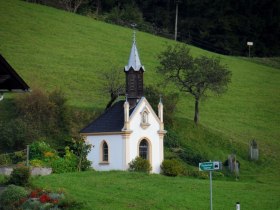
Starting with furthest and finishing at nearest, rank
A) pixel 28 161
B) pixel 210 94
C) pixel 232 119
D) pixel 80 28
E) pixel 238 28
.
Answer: pixel 238 28 < pixel 80 28 < pixel 210 94 < pixel 232 119 < pixel 28 161

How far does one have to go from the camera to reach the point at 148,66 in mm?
82750

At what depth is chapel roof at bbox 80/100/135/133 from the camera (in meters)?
51.6

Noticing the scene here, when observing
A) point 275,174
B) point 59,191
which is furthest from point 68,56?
point 59,191

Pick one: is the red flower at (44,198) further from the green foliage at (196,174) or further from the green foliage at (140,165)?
the green foliage at (196,174)

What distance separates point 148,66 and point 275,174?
27934 mm

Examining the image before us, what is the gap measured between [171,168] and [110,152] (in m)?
4.32

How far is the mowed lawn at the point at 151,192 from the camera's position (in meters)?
33.5

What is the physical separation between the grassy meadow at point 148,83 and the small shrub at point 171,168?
4470 mm

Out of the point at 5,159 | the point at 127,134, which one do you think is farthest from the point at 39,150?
the point at 127,134

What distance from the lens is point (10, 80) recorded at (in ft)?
69.0

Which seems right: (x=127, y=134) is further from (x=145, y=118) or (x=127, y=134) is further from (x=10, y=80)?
(x=10, y=80)

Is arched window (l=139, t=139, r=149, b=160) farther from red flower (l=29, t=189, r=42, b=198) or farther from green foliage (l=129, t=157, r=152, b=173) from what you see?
red flower (l=29, t=189, r=42, b=198)

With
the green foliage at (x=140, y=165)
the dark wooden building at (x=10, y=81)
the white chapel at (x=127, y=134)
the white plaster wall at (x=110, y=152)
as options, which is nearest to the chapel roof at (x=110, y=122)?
the white chapel at (x=127, y=134)

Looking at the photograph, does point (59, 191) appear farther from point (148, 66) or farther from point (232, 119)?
point (148, 66)
